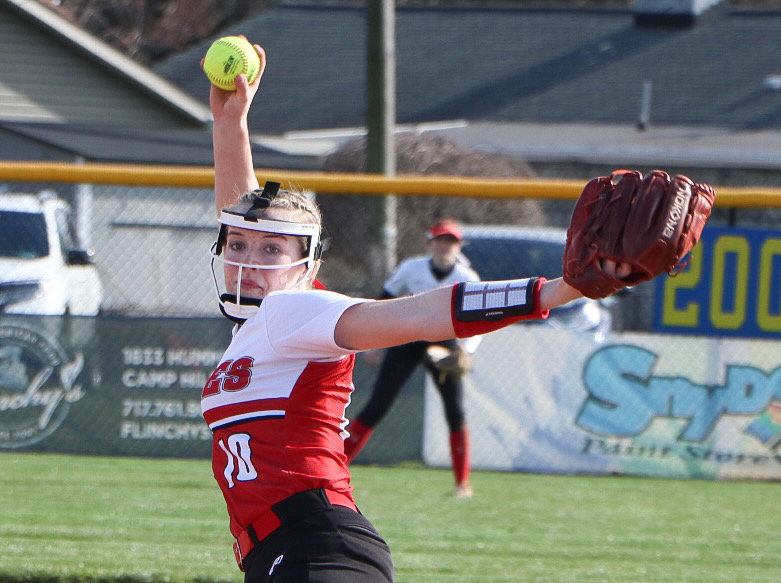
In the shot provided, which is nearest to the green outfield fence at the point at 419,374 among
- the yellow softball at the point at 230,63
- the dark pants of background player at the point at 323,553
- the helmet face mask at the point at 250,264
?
the yellow softball at the point at 230,63

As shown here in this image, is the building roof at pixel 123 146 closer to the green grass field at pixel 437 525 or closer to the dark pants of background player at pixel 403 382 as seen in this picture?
the green grass field at pixel 437 525

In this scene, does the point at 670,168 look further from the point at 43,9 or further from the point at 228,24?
the point at 228,24

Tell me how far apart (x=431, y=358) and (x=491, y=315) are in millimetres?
5688

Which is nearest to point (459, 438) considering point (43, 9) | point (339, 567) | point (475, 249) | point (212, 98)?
point (475, 249)

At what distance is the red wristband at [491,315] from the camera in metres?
2.50

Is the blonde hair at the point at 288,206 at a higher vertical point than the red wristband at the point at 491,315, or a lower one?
higher

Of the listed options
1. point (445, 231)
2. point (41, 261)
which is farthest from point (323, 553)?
point (41, 261)

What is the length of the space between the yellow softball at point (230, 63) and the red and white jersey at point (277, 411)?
44.8 inches

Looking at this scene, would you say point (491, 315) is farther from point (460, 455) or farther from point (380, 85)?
point (380, 85)

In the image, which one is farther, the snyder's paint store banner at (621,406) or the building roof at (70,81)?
the building roof at (70,81)

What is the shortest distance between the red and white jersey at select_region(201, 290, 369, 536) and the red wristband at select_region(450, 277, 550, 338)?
0.31m

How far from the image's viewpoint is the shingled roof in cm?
2238

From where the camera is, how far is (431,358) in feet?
26.9

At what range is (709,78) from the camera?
74.5 ft
